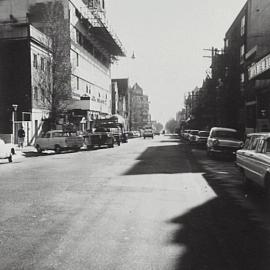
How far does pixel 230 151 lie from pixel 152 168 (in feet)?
21.3

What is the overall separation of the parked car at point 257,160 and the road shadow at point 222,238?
0.72 m

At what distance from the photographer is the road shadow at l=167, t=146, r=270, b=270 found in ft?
15.5

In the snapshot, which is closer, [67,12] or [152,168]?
[152,168]

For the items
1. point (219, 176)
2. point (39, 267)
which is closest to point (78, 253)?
Answer: point (39, 267)

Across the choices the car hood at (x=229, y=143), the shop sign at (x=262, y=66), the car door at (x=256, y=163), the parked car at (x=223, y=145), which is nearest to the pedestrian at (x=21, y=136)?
the parked car at (x=223, y=145)

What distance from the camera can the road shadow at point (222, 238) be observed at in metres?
4.71

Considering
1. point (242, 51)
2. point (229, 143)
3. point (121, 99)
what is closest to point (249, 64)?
point (242, 51)

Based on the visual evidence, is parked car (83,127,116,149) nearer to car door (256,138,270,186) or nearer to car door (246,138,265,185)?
car door (246,138,265,185)

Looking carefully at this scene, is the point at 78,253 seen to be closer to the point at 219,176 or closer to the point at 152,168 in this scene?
the point at 219,176

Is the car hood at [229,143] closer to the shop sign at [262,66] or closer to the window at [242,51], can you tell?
the shop sign at [262,66]

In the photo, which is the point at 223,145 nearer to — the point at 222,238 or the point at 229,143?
the point at 229,143

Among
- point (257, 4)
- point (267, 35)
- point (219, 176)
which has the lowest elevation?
point (219, 176)

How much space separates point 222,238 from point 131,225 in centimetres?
154

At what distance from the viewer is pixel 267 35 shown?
39062 millimetres
